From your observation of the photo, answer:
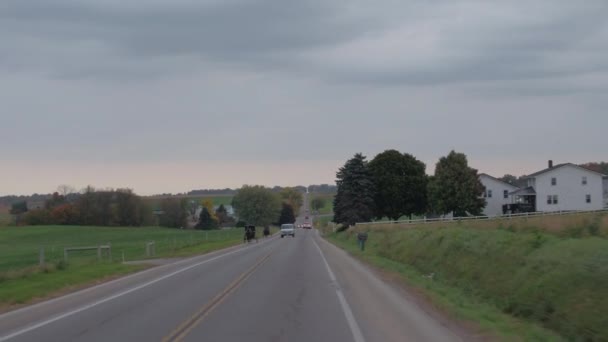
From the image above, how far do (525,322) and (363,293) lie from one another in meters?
6.17

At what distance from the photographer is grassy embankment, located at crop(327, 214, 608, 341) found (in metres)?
14.0

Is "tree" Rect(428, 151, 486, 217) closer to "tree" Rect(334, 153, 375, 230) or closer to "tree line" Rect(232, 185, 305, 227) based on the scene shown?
"tree" Rect(334, 153, 375, 230)

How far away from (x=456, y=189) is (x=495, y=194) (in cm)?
1586

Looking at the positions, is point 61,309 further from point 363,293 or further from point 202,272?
point 202,272

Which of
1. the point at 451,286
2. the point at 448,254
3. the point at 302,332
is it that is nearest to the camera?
the point at 302,332

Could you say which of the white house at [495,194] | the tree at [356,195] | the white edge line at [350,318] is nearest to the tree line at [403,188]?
the tree at [356,195]

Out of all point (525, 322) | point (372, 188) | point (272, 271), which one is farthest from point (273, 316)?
point (372, 188)

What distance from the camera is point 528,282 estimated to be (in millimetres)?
18281

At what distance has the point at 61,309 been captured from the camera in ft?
58.4

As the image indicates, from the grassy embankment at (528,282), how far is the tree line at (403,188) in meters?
66.6

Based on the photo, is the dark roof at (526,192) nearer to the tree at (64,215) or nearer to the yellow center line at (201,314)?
the yellow center line at (201,314)

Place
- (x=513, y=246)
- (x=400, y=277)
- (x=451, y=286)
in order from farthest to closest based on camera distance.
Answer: (x=400, y=277) → (x=451, y=286) → (x=513, y=246)

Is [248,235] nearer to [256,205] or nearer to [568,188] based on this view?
[568,188]

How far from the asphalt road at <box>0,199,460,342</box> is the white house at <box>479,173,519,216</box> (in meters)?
85.0
